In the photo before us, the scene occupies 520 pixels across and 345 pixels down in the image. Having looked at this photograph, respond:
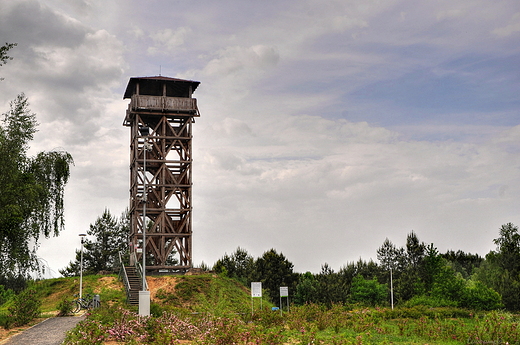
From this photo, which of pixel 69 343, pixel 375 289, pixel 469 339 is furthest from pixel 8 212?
pixel 375 289

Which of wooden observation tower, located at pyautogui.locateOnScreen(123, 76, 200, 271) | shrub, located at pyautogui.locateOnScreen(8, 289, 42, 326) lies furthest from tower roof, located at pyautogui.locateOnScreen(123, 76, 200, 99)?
shrub, located at pyautogui.locateOnScreen(8, 289, 42, 326)

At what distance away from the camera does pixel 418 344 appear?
1997 centimetres

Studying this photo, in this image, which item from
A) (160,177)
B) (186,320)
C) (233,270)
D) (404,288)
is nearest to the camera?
(186,320)

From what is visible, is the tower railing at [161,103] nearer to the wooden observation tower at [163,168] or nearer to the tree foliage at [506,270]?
the wooden observation tower at [163,168]

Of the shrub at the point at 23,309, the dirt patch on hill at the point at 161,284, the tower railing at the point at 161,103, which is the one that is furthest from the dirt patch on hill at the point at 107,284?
the tower railing at the point at 161,103

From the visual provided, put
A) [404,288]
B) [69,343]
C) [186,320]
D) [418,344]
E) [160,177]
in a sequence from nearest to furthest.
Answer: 1. [69,343]
2. [418,344]
3. [186,320]
4. [160,177]
5. [404,288]

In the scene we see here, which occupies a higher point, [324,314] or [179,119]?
[179,119]

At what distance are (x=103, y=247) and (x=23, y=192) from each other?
3754 centimetres

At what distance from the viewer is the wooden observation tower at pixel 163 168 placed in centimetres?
4809

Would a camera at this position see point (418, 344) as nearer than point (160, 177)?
Yes

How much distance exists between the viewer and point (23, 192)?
2659 centimetres

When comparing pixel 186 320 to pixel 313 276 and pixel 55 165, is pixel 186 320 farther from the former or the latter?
pixel 313 276

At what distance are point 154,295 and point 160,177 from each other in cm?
1231

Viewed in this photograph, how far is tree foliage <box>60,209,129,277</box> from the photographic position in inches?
2436
